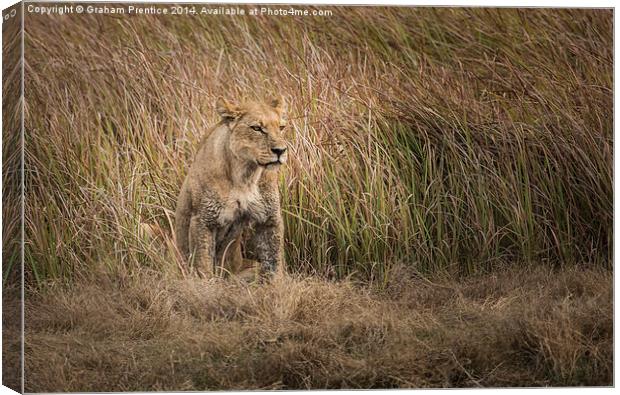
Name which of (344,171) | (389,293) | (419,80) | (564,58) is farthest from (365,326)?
(564,58)

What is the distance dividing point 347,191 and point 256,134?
2.38 feet

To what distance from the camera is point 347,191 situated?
932cm

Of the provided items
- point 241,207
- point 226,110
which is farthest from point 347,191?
point 226,110

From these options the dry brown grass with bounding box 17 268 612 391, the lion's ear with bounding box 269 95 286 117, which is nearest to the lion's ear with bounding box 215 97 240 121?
the lion's ear with bounding box 269 95 286 117

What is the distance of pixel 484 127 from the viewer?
373 inches

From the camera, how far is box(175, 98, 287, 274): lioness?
912 cm

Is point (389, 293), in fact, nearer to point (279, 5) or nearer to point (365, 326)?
point (365, 326)

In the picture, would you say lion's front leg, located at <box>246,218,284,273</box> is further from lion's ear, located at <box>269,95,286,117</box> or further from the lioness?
lion's ear, located at <box>269,95,286,117</box>

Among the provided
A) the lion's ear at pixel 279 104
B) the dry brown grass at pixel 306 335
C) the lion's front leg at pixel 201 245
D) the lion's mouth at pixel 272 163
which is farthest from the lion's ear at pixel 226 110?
the dry brown grass at pixel 306 335

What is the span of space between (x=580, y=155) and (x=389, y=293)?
1614 millimetres

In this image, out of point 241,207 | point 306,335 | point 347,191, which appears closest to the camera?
point 306,335

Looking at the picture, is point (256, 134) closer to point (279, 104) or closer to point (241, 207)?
point (279, 104)

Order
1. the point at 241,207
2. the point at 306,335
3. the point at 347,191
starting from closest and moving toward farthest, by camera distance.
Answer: the point at 306,335, the point at 241,207, the point at 347,191

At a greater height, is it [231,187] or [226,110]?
[226,110]
